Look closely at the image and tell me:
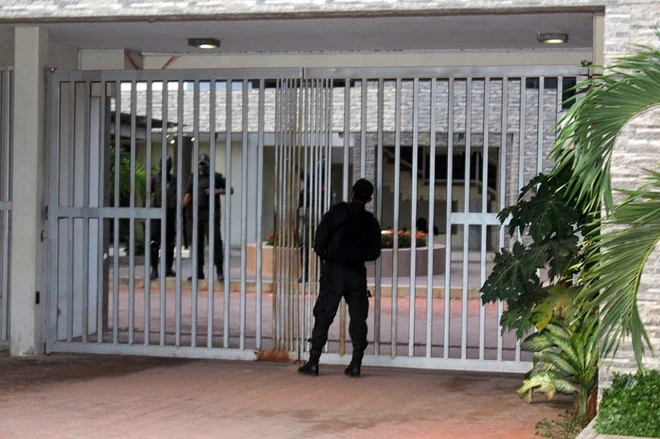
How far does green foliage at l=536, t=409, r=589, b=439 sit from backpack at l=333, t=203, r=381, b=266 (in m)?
2.37

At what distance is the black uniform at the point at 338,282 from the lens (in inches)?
370

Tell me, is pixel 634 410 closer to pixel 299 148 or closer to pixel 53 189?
pixel 299 148

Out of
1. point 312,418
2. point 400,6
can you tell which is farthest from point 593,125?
point 312,418

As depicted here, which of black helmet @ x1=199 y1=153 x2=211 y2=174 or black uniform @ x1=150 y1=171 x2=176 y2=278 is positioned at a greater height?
black helmet @ x1=199 y1=153 x2=211 y2=174

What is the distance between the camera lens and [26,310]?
10.4 m

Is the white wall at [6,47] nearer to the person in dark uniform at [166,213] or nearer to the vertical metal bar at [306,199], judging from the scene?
the person in dark uniform at [166,213]

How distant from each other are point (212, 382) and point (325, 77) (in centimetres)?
299

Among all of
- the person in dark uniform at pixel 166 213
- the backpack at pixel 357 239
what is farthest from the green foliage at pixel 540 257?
the person in dark uniform at pixel 166 213

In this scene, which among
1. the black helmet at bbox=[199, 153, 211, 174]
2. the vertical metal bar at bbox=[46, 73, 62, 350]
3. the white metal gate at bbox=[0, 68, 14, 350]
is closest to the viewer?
the vertical metal bar at bbox=[46, 73, 62, 350]

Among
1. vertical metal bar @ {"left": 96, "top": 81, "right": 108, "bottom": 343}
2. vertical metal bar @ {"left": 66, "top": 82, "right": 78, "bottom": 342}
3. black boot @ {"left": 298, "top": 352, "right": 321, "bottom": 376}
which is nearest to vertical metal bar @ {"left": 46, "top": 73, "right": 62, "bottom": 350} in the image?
vertical metal bar @ {"left": 66, "top": 82, "right": 78, "bottom": 342}

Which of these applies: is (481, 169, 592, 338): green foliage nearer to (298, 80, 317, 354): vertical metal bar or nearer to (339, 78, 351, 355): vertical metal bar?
(339, 78, 351, 355): vertical metal bar

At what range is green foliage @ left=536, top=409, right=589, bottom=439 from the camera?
720 centimetres

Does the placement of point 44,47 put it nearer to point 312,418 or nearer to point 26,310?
point 26,310

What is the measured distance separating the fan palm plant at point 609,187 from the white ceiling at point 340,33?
2.25 m
